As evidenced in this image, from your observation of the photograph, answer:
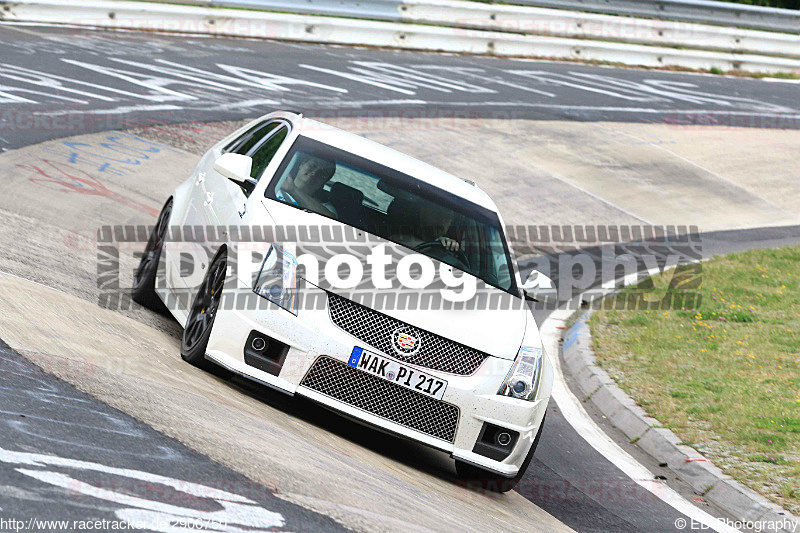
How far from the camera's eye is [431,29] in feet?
82.7

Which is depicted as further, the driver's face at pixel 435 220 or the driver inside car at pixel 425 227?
the driver's face at pixel 435 220

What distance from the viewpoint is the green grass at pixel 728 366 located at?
7641mm

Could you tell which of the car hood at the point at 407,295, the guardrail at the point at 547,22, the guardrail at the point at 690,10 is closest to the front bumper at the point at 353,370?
the car hood at the point at 407,295

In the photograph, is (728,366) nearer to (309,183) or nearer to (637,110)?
(309,183)

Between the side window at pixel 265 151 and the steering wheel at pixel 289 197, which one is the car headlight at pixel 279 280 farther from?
the side window at pixel 265 151

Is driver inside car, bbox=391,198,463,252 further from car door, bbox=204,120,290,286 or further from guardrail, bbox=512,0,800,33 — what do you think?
guardrail, bbox=512,0,800,33

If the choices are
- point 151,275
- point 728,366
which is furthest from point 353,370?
point 728,366

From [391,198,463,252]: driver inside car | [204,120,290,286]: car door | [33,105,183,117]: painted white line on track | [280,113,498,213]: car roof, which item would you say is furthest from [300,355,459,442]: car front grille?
[33,105,183,117]: painted white line on track

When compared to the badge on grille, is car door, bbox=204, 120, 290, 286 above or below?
above

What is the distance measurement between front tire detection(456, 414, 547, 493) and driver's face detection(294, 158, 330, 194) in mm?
2083

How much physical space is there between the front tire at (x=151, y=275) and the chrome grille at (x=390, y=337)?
250 cm

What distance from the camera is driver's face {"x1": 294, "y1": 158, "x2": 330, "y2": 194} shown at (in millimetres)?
7070

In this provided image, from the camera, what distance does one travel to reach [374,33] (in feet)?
80.9

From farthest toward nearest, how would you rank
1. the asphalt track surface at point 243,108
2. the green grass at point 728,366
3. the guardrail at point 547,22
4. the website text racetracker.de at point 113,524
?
the guardrail at point 547,22
the green grass at point 728,366
the asphalt track surface at point 243,108
the website text racetracker.de at point 113,524
